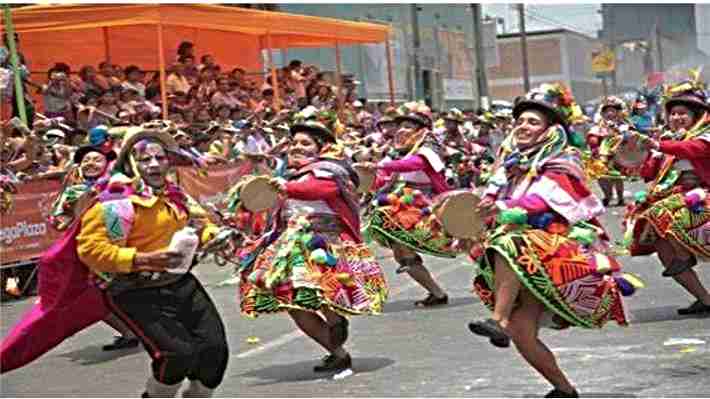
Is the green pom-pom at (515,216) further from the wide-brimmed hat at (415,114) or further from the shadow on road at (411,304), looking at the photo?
the wide-brimmed hat at (415,114)

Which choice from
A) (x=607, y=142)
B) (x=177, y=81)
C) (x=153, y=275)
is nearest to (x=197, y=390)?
(x=153, y=275)

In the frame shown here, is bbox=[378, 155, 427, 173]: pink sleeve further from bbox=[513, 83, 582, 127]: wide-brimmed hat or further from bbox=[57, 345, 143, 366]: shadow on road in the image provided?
bbox=[513, 83, 582, 127]: wide-brimmed hat

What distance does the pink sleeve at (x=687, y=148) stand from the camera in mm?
10000

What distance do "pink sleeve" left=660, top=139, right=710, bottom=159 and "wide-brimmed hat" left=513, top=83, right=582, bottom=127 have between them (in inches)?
95.4

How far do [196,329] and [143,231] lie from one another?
561mm

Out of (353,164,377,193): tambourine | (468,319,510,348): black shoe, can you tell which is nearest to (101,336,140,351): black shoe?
(353,164,377,193): tambourine

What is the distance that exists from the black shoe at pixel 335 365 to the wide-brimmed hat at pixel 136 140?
2.55m

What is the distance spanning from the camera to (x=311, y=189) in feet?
29.4

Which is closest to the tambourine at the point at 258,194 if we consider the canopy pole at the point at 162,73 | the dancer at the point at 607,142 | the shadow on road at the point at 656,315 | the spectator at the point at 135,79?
the shadow on road at the point at 656,315

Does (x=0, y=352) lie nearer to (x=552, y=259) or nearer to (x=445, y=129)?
(x=552, y=259)

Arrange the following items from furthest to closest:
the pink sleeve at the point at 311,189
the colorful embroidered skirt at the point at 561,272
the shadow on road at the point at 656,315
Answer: the shadow on road at the point at 656,315 → the pink sleeve at the point at 311,189 → the colorful embroidered skirt at the point at 561,272

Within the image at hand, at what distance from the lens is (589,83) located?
253ft

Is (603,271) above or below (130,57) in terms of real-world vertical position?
below

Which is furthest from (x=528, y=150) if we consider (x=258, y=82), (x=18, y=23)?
(x=258, y=82)
